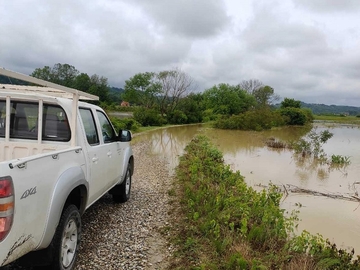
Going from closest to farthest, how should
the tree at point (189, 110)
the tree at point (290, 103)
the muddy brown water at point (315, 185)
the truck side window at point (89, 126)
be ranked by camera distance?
the truck side window at point (89, 126)
the muddy brown water at point (315, 185)
the tree at point (189, 110)
the tree at point (290, 103)

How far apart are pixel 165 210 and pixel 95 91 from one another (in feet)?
221

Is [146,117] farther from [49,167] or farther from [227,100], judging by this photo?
[49,167]

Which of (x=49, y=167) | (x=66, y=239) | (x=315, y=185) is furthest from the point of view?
(x=315, y=185)

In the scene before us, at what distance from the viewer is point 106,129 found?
517 cm

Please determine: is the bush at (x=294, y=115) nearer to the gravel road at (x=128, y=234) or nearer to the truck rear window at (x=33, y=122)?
the gravel road at (x=128, y=234)

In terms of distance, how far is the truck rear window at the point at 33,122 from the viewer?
12.2 feet

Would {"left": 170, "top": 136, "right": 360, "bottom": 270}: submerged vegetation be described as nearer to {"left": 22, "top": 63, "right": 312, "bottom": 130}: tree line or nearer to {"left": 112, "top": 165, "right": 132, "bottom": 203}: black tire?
{"left": 112, "top": 165, "right": 132, "bottom": 203}: black tire

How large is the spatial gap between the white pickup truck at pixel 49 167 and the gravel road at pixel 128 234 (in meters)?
0.67

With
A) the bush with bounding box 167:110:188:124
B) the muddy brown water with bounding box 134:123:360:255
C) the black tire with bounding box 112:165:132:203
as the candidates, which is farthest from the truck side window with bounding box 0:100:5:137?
the bush with bounding box 167:110:188:124

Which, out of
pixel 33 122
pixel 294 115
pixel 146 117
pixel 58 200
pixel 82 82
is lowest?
pixel 146 117

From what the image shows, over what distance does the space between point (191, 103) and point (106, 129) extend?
47786 mm

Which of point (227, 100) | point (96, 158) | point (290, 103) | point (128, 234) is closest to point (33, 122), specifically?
point (96, 158)

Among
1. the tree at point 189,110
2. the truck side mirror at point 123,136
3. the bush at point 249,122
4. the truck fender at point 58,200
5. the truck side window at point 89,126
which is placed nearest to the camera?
the truck fender at point 58,200

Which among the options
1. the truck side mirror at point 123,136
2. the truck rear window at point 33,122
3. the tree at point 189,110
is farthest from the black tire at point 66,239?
the tree at point 189,110
